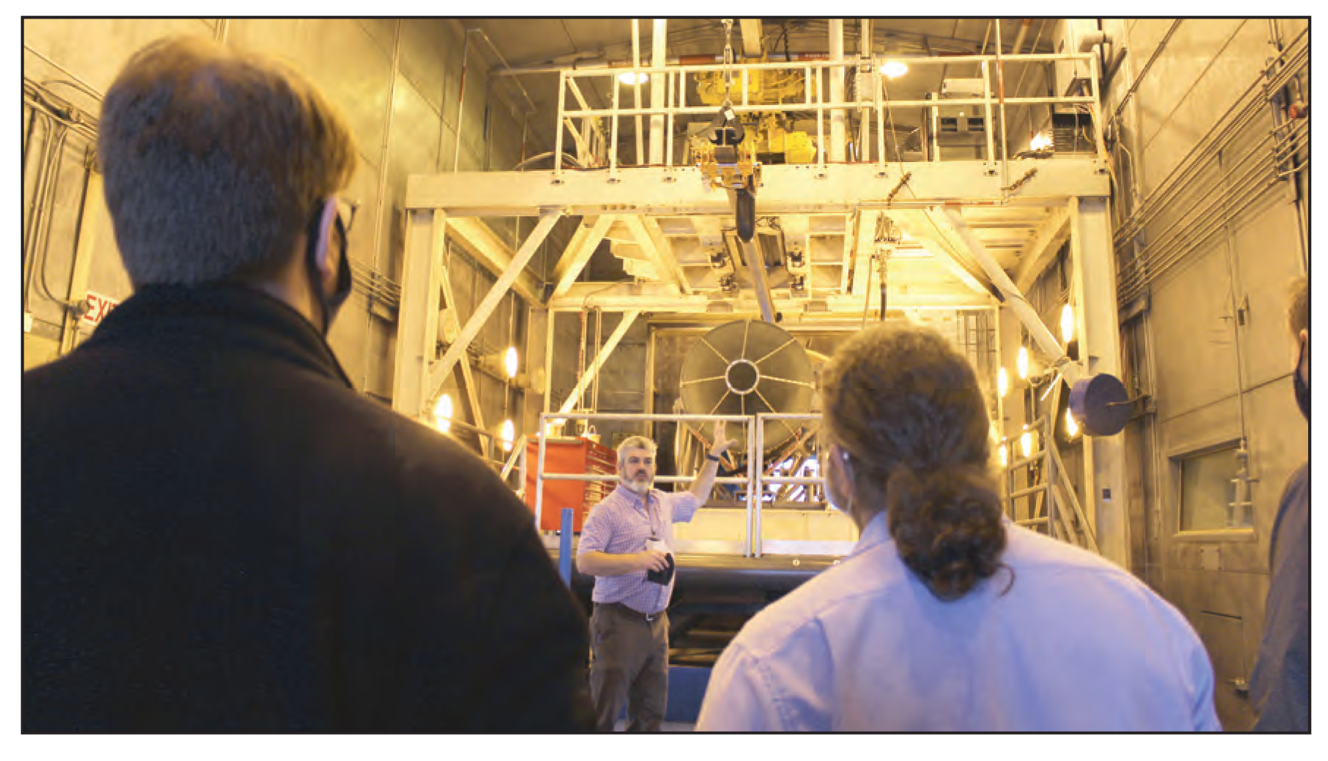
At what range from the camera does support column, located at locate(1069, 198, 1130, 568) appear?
7.88 meters

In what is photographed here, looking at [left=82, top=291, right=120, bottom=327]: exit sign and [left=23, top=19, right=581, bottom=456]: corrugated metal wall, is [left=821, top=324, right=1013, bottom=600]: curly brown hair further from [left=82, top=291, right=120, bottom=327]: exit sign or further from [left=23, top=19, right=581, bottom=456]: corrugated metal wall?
[left=82, top=291, right=120, bottom=327]: exit sign

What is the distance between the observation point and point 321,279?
43.6 inches

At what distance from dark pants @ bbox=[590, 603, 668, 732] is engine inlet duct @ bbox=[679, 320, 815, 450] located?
19.0 ft

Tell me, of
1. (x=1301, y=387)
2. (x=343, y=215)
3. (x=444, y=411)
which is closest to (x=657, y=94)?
(x=444, y=411)

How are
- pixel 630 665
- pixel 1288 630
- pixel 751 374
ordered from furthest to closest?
pixel 751 374 → pixel 630 665 → pixel 1288 630

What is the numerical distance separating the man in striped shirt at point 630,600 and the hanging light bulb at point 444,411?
4.58 metres

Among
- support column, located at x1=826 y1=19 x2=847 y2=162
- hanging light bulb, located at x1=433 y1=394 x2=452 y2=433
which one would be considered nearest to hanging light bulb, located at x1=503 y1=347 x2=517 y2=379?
hanging light bulb, located at x1=433 y1=394 x2=452 y2=433

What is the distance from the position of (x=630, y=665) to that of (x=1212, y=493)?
17.3ft

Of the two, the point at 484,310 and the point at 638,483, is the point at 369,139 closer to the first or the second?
the point at 484,310

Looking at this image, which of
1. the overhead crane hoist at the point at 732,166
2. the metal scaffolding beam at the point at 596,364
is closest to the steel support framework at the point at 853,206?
the overhead crane hoist at the point at 732,166

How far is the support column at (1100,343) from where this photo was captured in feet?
25.9

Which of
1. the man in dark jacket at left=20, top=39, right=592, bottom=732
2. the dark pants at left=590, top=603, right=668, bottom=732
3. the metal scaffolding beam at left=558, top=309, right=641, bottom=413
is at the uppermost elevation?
the metal scaffolding beam at left=558, top=309, right=641, bottom=413

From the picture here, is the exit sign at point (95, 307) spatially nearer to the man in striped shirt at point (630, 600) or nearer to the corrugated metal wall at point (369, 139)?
the corrugated metal wall at point (369, 139)

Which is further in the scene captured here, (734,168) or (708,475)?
(734,168)
